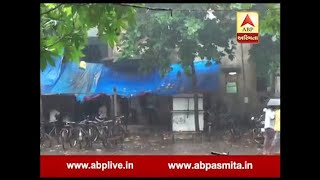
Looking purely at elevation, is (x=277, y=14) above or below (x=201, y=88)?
above

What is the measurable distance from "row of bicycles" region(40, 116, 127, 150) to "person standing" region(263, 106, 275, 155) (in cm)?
163

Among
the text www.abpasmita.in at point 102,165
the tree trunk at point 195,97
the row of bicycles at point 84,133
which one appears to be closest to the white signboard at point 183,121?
the tree trunk at point 195,97

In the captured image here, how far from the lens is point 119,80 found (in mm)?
6637

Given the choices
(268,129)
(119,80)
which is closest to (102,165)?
(119,80)

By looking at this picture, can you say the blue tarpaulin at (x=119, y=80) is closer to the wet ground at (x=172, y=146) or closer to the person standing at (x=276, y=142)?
the wet ground at (x=172, y=146)

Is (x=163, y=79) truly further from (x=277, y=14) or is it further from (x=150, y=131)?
(x=277, y=14)

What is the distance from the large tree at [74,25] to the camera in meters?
6.39

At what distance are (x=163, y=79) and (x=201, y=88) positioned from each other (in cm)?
45

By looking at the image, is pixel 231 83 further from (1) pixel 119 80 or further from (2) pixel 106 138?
(2) pixel 106 138

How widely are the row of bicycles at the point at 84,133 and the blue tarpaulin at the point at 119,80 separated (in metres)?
0.32

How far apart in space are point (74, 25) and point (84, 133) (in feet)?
4.10

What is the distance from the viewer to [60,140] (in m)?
6.66
